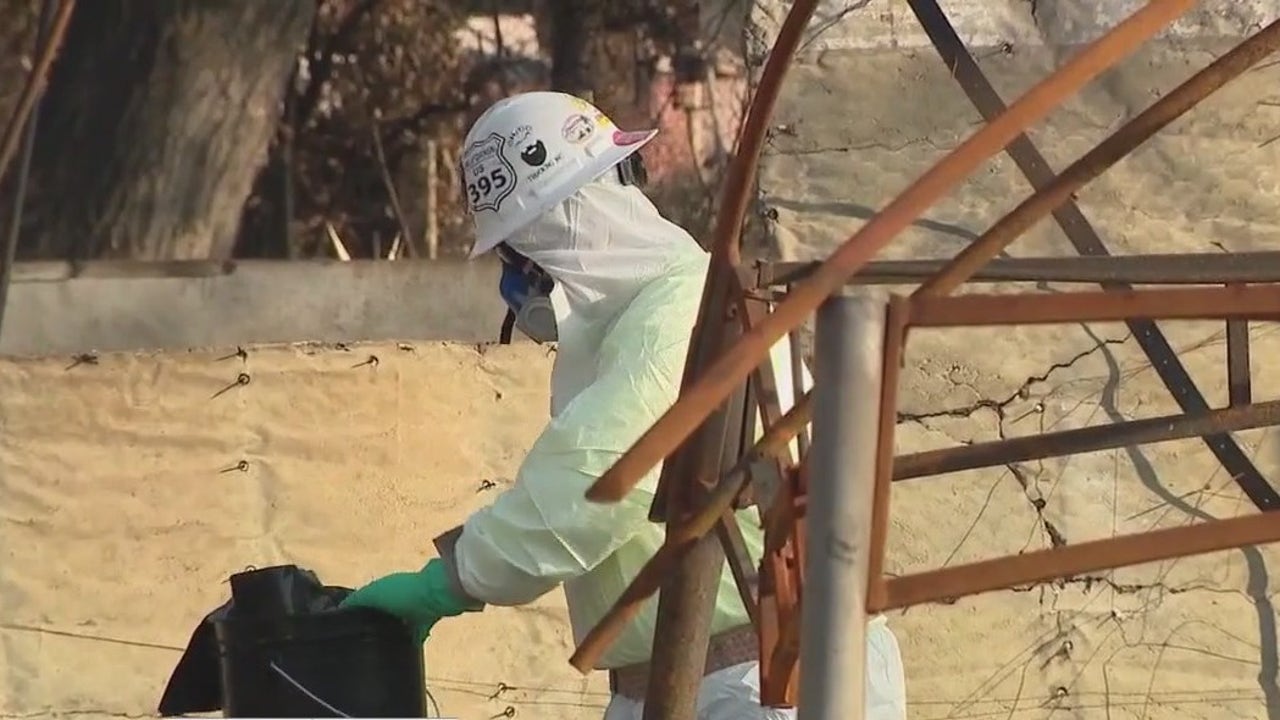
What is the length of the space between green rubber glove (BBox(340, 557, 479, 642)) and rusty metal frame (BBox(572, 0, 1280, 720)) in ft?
2.46

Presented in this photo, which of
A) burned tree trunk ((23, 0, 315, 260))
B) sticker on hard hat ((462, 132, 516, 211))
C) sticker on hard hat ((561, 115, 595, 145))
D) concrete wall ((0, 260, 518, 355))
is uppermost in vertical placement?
burned tree trunk ((23, 0, 315, 260))

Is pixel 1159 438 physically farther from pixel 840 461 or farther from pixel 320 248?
pixel 320 248

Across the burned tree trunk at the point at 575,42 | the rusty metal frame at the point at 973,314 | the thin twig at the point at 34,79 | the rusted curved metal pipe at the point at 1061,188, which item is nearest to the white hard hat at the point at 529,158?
the rusty metal frame at the point at 973,314

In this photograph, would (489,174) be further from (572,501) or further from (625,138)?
(572,501)

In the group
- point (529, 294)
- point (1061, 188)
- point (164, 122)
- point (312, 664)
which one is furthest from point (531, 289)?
point (164, 122)

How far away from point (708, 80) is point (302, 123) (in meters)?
2.85

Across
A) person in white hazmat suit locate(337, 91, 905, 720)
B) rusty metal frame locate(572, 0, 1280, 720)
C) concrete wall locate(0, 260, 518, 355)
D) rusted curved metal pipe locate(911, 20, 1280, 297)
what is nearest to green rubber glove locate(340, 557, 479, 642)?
person in white hazmat suit locate(337, 91, 905, 720)

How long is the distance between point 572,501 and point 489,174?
1.98ft

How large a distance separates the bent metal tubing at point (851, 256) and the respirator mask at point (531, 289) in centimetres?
144

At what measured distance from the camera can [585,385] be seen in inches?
111

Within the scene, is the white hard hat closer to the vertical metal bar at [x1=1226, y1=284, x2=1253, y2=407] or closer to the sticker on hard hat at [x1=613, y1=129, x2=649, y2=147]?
the sticker on hard hat at [x1=613, y1=129, x2=649, y2=147]

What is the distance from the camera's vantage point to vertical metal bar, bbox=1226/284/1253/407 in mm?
2010

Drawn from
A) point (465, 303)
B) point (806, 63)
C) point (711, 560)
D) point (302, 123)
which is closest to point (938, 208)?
point (806, 63)

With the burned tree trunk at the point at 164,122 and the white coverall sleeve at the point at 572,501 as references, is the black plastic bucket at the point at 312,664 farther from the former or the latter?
the burned tree trunk at the point at 164,122
